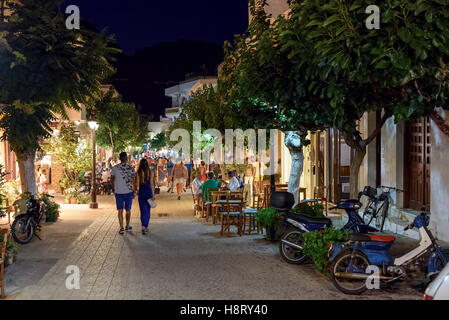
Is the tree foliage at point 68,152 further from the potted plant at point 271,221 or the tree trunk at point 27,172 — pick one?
the potted plant at point 271,221

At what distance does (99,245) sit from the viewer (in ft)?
38.6

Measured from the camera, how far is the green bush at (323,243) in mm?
8359

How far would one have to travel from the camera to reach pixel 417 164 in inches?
516

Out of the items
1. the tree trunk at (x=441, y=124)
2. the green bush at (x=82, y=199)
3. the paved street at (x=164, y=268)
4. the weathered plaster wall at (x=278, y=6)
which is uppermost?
the weathered plaster wall at (x=278, y=6)

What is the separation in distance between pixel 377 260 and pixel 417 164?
6018 millimetres

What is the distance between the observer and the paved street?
7.64 meters

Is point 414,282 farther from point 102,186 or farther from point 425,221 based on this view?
point 102,186

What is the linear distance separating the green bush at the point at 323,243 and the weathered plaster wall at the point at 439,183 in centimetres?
350

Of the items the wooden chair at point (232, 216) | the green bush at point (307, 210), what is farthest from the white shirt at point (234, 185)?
the green bush at point (307, 210)

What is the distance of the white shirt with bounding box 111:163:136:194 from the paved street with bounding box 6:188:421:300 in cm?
106

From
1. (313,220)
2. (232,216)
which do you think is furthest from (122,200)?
(313,220)

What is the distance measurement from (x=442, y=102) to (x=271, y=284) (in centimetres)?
341

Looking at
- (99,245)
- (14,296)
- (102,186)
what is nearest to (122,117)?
(102,186)

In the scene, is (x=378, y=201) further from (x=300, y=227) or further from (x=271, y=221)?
(x=300, y=227)
